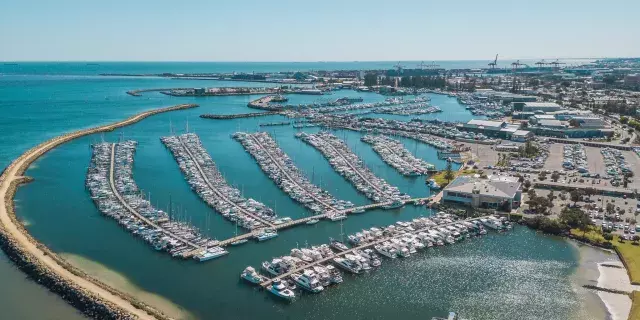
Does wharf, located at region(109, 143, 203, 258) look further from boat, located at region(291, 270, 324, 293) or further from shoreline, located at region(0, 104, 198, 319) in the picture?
boat, located at region(291, 270, 324, 293)

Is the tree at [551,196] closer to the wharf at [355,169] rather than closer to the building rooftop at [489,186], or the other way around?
the building rooftop at [489,186]

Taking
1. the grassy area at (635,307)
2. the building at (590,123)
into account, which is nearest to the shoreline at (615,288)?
the grassy area at (635,307)

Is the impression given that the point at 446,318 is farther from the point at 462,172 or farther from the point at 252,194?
the point at 462,172

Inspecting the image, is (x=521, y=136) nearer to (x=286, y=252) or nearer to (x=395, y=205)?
(x=395, y=205)

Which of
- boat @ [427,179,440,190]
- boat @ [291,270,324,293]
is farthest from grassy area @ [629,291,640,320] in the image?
boat @ [427,179,440,190]

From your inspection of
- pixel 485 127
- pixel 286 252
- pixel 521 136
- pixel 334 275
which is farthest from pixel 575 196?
pixel 485 127

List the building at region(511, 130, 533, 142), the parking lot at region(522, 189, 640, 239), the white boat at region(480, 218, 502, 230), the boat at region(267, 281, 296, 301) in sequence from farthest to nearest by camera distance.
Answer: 1. the building at region(511, 130, 533, 142)
2. the white boat at region(480, 218, 502, 230)
3. the parking lot at region(522, 189, 640, 239)
4. the boat at region(267, 281, 296, 301)
